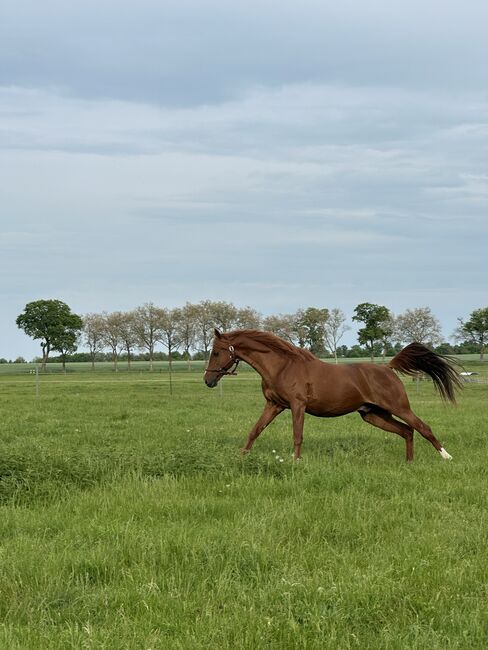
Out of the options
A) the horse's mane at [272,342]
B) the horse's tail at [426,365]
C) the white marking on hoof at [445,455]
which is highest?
the horse's mane at [272,342]

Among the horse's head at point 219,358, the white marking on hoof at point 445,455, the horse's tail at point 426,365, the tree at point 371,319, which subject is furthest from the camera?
the tree at point 371,319

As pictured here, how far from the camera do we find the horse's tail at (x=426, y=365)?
11328 mm

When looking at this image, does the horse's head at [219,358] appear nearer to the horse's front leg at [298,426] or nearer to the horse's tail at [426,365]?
the horse's front leg at [298,426]

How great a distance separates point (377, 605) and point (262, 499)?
2952 millimetres

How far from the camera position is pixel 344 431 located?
14.1 m

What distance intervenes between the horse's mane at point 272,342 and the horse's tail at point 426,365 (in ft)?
5.78

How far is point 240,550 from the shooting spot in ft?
17.3

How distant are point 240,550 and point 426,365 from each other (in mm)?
7047

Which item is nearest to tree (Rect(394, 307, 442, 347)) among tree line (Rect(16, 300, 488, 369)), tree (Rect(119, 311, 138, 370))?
tree line (Rect(16, 300, 488, 369))

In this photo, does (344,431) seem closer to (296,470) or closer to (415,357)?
(415,357)

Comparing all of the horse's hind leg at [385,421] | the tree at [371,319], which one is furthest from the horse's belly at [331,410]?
the tree at [371,319]

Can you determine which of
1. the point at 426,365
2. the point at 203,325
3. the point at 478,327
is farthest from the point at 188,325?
the point at 426,365

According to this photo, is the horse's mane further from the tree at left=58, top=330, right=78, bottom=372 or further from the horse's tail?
the tree at left=58, top=330, right=78, bottom=372

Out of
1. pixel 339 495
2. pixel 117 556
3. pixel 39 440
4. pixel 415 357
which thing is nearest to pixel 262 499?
pixel 339 495
